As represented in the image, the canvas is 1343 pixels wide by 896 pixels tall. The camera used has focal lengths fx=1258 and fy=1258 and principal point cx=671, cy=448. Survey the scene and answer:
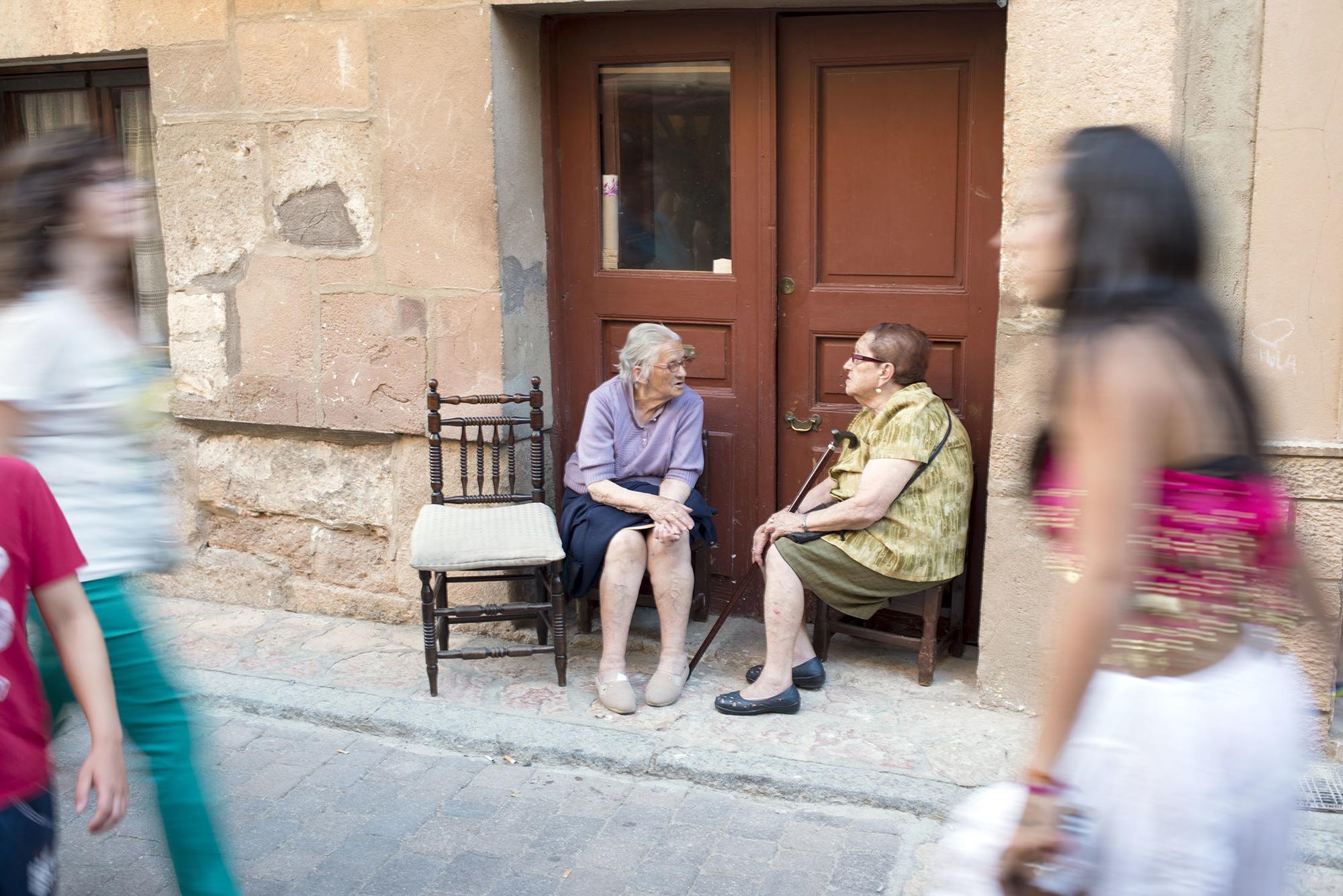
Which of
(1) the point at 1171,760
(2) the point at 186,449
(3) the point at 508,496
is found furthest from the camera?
(2) the point at 186,449

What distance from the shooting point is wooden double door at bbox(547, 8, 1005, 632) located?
397 cm

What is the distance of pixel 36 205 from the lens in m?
2.22

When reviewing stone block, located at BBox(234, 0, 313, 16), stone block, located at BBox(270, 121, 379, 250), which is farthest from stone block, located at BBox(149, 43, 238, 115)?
stone block, located at BBox(270, 121, 379, 250)

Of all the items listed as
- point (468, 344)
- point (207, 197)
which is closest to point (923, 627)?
point (468, 344)

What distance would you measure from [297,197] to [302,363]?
1.93ft

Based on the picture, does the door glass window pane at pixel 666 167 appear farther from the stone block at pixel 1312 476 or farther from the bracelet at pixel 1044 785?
the bracelet at pixel 1044 785

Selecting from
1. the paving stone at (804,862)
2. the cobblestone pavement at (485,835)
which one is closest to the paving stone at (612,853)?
the cobblestone pavement at (485,835)

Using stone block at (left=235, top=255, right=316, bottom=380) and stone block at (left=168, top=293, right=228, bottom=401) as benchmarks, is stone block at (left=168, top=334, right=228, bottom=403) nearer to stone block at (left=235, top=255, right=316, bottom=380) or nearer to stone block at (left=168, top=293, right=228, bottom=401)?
stone block at (left=168, top=293, right=228, bottom=401)

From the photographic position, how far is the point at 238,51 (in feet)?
14.6

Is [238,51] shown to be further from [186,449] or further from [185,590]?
[185,590]

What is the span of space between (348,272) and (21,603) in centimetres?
275

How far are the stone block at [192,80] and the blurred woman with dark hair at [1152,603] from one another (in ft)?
12.1

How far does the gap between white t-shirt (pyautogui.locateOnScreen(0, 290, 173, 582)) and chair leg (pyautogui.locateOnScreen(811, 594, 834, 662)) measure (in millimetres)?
2282

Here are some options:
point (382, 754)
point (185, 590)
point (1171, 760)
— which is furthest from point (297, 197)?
point (1171, 760)
